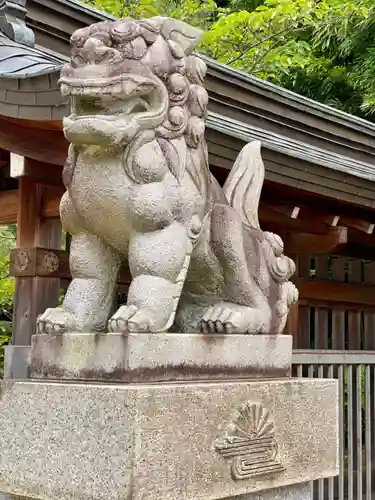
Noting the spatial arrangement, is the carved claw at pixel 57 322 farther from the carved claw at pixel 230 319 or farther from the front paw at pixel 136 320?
the carved claw at pixel 230 319

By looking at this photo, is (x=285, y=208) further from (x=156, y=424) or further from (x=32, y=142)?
(x=156, y=424)

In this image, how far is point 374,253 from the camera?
6.18m

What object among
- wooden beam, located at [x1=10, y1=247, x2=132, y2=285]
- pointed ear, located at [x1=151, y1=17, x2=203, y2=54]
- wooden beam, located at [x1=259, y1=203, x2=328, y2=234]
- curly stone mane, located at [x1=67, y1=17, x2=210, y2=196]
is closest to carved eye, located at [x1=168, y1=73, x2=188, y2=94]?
curly stone mane, located at [x1=67, y1=17, x2=210, y2=196]

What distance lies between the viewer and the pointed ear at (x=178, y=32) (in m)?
2.33

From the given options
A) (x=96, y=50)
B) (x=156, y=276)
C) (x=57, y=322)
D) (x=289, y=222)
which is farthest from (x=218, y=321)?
(x=289, y=222)

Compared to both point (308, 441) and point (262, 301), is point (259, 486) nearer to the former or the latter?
point (308, 441)

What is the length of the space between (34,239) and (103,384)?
1876 millimetres

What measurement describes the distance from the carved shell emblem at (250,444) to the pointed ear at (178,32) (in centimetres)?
123

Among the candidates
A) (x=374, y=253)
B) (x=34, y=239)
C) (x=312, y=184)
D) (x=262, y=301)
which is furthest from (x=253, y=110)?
(x=262, y=301)

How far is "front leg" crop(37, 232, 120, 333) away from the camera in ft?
7.72

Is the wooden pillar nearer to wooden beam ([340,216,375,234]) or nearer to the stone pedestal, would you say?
the stone pedestal

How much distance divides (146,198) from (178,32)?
1.94 feet

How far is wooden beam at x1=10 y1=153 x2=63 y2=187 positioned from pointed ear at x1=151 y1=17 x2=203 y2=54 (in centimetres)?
137

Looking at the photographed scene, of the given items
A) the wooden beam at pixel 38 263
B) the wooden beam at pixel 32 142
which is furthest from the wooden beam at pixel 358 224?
the wooden beam at pixel 32 142
